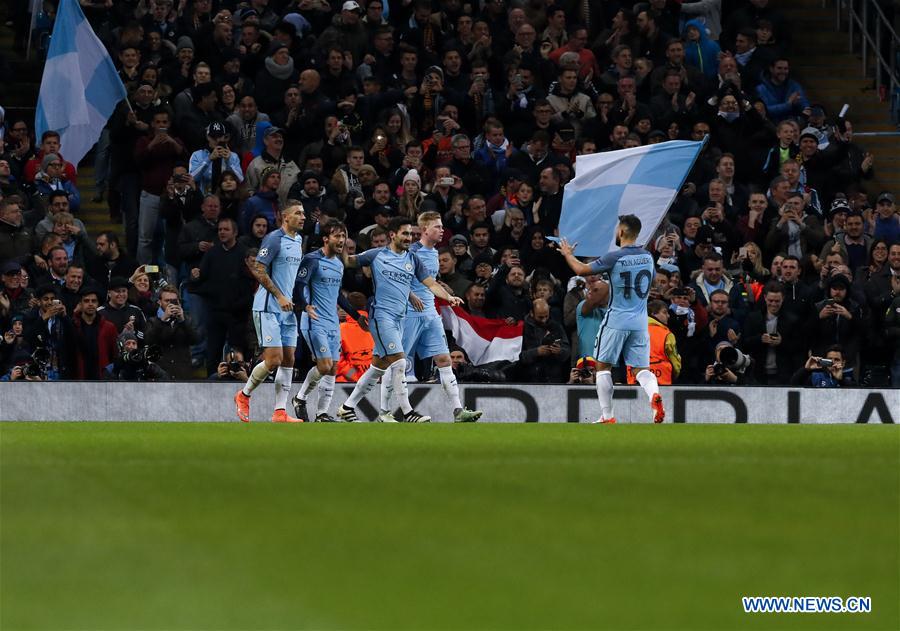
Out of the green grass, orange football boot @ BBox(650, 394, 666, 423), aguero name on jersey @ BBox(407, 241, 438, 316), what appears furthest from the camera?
aguero name on jersey @ BBox(407, 241, 438, 316)

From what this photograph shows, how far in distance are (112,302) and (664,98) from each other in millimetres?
7319

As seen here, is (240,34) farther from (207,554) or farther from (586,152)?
(207,554)

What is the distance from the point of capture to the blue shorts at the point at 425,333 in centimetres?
1527

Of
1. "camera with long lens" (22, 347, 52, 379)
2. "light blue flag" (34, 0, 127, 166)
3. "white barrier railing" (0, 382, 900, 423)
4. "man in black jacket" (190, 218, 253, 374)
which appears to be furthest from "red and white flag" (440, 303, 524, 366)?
"light blue flag" (34, 0, 127, 166)

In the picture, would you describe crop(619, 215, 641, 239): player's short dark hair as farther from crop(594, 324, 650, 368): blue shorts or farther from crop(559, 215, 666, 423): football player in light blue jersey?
crop(594, 324, 650, 368): blue shorts

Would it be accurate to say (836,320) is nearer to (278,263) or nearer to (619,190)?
(619,190)

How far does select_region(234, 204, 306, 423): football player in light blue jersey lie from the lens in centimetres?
1493

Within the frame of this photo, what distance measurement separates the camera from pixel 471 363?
1692cm

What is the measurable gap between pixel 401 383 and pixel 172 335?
9.66 feet

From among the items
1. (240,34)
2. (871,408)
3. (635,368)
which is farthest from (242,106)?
(871,408)

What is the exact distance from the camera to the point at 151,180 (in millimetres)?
18547

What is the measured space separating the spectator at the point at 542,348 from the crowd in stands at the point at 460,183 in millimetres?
24

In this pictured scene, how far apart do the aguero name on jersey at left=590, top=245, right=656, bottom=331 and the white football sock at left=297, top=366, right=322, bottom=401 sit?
280 centimetres

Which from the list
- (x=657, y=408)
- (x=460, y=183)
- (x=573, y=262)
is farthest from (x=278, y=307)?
(x=460, y=183)
